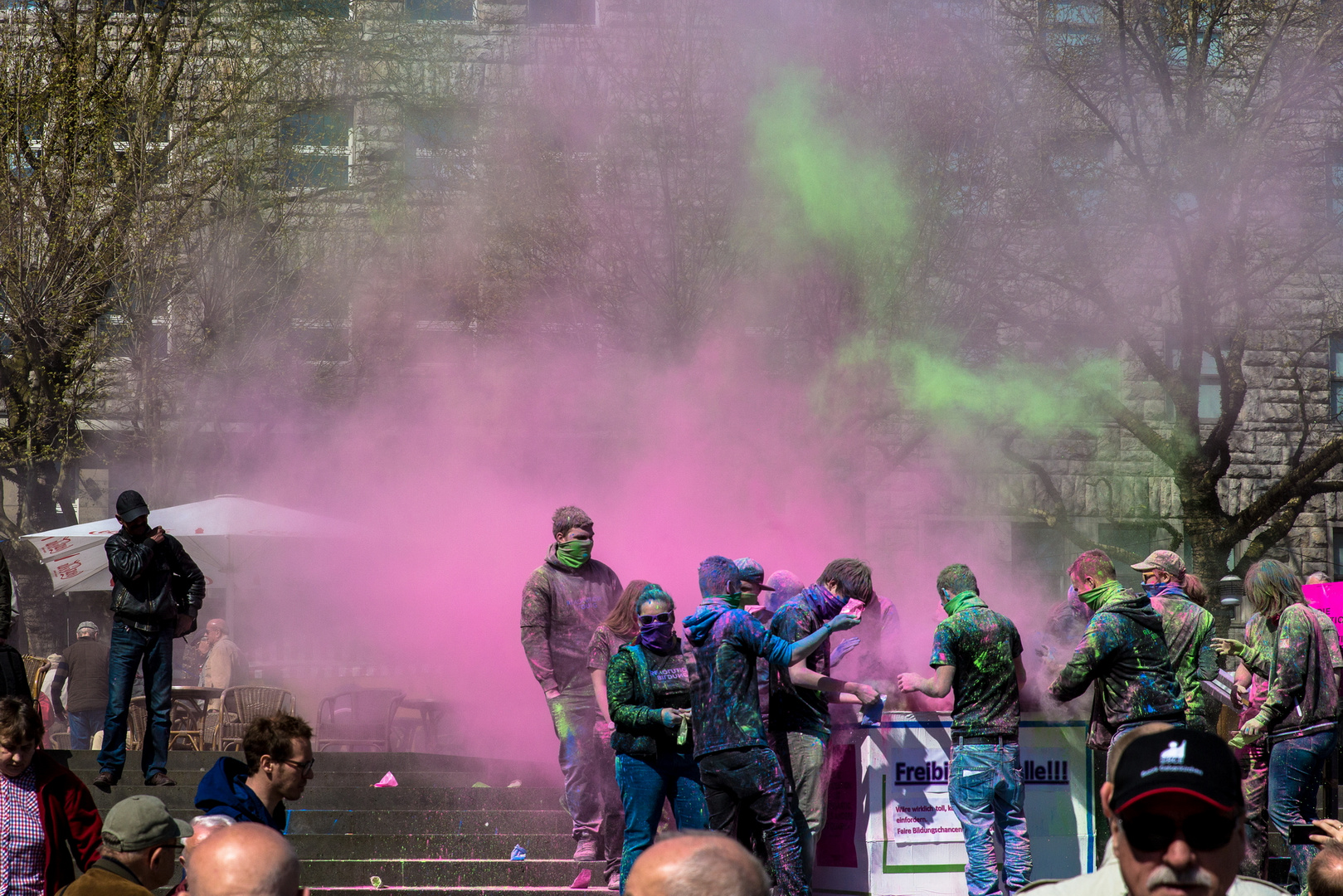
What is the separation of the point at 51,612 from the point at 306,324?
443 cm

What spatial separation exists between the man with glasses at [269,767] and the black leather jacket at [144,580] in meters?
3.95

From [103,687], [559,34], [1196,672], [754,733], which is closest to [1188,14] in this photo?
[559,34]

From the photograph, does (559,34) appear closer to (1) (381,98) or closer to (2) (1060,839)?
(1) (381,98)

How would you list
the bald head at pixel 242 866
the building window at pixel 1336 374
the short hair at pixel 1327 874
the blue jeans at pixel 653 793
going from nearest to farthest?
the bald head at pixel 242 866
the short hair at pixel 1327 874
the blue jeans at pixel 653 793
the building window at pixel 1336 374

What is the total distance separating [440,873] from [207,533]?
617cm

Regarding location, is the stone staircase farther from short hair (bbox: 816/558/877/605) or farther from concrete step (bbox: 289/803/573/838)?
short hair (bbox: 816/558/877/605)

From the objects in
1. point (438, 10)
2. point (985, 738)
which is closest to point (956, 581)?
point (985, 738)

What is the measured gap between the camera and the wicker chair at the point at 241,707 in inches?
425

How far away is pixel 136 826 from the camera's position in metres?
3.92

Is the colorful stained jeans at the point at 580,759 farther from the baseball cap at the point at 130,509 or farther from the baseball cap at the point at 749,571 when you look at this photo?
the baseball cap at the point at 130,509

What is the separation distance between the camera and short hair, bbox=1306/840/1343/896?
374 centimetres

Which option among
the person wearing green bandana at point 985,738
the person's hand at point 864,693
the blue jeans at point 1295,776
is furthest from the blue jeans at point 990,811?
the blue jeans at point 1295,776

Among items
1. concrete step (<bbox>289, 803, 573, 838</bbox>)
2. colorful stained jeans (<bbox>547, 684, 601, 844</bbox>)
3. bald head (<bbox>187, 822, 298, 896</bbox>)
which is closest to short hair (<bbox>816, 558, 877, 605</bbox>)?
colorful stained jeans (<bbox>547, 684, 601, 844</bbox>)

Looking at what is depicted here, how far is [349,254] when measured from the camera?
15391mm
